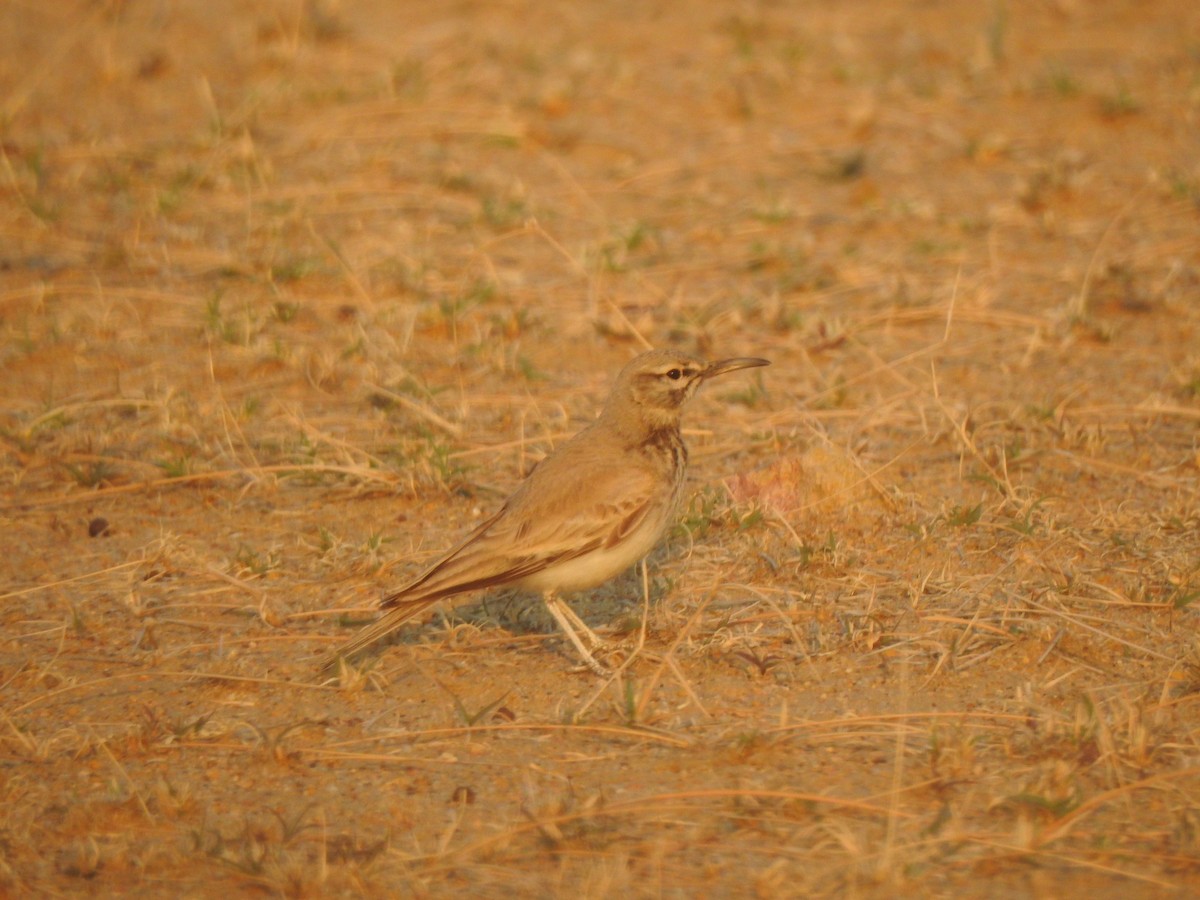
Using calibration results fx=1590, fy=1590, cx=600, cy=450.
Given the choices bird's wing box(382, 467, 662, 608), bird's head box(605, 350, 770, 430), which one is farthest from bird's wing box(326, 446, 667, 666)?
bird's head box(605, 350, 770, 430)

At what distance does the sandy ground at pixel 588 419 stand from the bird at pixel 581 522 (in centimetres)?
28

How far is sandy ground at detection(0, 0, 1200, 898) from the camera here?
430 centimetres

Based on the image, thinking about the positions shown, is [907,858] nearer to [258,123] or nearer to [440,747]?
[440,747]

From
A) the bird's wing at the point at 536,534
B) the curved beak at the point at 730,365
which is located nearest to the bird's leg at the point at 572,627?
the bird's wing at the point at 536,534

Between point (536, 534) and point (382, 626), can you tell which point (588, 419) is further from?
point (382, 626)

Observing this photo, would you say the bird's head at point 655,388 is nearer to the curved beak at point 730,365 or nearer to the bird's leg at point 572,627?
the curved beak at point 730,365

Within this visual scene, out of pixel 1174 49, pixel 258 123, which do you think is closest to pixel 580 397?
pixel 258 123

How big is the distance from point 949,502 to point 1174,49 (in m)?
6.20

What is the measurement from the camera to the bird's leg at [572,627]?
17.0ft

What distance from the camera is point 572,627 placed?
546cm

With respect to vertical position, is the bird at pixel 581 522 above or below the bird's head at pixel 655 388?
below

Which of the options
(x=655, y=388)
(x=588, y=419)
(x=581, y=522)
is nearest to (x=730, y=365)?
(x=655, y=388)

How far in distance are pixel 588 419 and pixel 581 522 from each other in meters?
1.81

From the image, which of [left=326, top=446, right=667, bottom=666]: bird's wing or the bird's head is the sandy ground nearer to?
[left=326, top=446, right=667, bottom=666]: bird's wing
